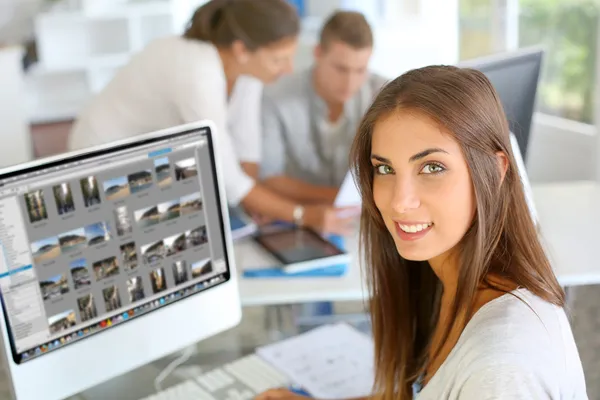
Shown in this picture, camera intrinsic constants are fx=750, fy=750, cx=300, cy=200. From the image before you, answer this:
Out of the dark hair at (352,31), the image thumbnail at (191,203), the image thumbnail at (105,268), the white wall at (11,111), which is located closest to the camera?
the image thumbnail at (105,268)

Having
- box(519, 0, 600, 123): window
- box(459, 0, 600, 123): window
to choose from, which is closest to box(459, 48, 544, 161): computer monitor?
box(459, 0, 600, 123): window

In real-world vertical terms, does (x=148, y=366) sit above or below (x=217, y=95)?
below

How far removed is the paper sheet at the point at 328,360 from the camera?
1.47 m

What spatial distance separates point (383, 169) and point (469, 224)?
0.50 ft

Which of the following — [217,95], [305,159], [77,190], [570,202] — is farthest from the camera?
[305,159]

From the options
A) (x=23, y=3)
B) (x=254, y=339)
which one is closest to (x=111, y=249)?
(x=254, y=339)

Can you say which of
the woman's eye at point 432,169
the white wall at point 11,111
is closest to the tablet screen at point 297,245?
the woman's eye at point 432,169

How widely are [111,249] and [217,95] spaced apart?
89 centimetres

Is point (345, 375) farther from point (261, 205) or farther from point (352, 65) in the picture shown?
point (352, 65)

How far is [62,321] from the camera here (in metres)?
1.25

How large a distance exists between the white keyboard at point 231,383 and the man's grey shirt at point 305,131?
1173 millimetres

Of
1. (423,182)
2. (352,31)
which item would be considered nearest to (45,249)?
(423,182)

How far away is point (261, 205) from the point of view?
2.19m

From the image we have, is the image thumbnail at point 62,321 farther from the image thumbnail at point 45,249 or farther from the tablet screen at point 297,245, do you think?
the tablet screen at point 297,245
